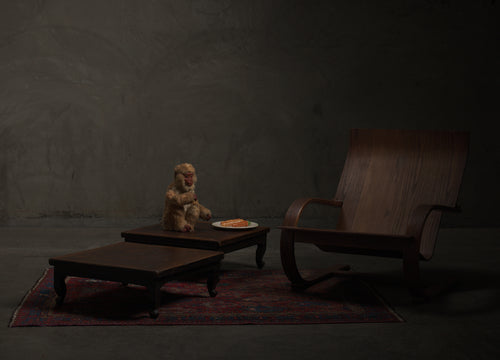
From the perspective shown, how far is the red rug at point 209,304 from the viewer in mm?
2859

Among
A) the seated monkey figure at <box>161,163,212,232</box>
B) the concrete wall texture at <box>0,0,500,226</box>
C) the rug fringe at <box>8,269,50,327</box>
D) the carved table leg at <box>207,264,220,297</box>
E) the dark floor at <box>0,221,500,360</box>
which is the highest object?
the concrete wall texture at <box>0,0,500,226</box>

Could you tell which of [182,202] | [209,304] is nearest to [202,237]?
[182,202]

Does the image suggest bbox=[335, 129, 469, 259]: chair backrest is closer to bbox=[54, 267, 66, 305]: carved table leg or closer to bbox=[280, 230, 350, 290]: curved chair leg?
bbox=[280, 230, 350, 290]: curved chair leg

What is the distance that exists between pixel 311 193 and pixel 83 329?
341 centimetres

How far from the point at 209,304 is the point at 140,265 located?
0.44 metres

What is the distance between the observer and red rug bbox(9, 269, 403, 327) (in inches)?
113

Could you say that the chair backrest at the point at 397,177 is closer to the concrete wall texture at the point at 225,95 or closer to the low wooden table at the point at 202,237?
the low wooden table at the point at 202,237

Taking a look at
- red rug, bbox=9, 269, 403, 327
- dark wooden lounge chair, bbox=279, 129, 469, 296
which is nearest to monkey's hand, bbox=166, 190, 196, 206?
red rug, bbox=9, 269, 403, 327

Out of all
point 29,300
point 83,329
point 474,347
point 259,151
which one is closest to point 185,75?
point 259,151

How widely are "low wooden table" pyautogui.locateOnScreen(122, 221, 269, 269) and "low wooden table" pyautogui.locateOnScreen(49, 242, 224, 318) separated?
164mm

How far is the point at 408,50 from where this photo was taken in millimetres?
5777

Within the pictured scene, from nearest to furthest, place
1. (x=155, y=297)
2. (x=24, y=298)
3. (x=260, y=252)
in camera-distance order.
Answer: (x=155, y=297), (x=24, y=298), (x=260, y=252)

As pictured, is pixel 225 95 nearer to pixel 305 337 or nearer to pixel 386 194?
pixel 386 194

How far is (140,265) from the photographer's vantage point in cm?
289
